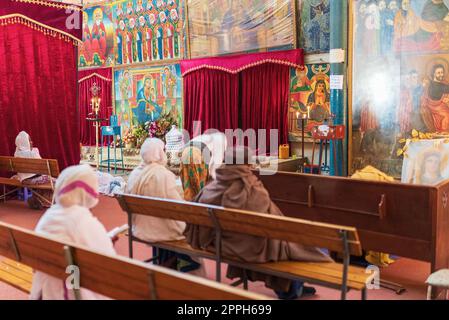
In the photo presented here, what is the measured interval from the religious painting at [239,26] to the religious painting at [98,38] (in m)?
3.71

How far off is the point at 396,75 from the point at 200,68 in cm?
518

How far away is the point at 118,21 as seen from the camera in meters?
15.0

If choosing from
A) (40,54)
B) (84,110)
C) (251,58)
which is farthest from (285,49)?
(84,110)

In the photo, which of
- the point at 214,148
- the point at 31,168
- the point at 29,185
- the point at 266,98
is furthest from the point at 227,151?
the point at 266,98

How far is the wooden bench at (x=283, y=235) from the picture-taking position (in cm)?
323

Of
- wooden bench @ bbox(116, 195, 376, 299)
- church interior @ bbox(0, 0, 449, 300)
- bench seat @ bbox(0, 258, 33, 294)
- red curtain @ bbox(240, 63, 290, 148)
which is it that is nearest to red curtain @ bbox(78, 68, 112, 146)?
church interior @ bbox(0, 0, 449, 300)

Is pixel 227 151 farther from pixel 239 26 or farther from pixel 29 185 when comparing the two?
pixel 239 26

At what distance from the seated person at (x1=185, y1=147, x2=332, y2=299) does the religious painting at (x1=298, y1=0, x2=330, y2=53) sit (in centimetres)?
709

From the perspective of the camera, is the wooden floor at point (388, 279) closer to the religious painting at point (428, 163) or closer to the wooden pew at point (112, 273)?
the religious painting at point (428, 163)

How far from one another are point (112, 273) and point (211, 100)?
10.1 metres

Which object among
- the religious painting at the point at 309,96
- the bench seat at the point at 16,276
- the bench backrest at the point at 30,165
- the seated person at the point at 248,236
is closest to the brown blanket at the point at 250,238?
the seated person at the point at 248,236

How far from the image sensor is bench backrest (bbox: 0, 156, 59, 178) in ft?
25.5

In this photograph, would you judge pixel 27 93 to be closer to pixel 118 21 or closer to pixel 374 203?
pixel 118 21

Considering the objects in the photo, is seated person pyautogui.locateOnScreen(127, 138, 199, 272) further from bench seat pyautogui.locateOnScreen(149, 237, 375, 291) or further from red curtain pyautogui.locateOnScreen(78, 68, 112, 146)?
red curtain pyautogui.locateOnScreen(78, 68, 112, 146)
